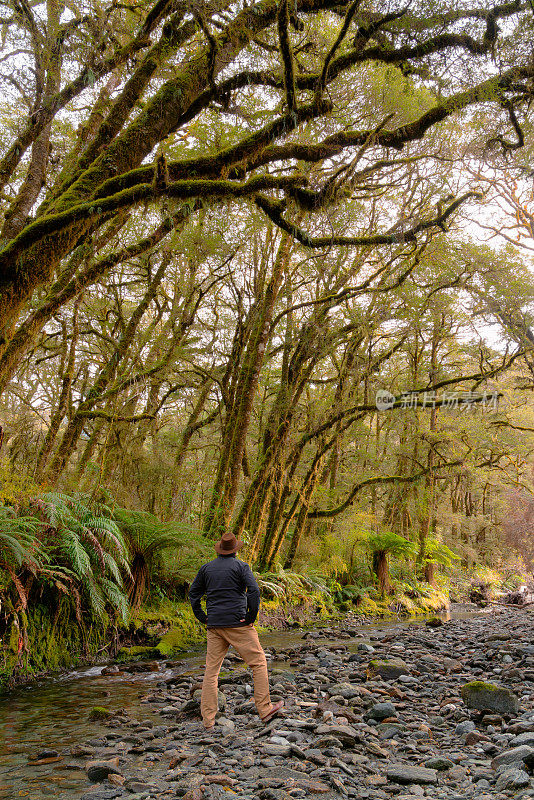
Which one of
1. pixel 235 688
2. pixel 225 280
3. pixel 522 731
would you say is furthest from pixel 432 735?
pixel 225 280

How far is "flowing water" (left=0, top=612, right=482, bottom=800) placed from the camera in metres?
3.41

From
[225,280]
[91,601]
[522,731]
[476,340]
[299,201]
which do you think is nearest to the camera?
[522,731]

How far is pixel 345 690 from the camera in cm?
541

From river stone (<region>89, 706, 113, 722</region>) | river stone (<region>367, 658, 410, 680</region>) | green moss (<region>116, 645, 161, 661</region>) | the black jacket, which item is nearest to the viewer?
the black jacket

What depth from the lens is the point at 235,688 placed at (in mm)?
5824

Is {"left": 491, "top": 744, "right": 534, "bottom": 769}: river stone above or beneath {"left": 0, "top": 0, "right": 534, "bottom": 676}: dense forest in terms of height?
beneath

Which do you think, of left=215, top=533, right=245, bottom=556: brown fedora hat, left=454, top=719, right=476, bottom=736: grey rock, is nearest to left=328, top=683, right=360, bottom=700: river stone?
left=454, top=719, right=476, bottom=736: grey rock

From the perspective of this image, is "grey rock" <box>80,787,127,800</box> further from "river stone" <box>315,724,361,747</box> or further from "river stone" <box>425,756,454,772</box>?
"river stone" <box>425,756,454,772</box>

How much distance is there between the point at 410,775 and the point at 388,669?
133 inches

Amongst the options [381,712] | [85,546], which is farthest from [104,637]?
[381,712]

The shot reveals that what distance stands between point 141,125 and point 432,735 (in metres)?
6.66

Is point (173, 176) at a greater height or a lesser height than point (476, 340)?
lesser

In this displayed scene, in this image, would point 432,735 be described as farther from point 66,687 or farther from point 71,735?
point 66,687

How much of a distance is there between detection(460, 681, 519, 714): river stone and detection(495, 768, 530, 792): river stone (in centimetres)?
173
